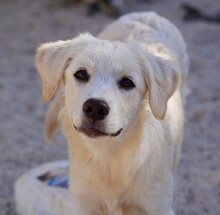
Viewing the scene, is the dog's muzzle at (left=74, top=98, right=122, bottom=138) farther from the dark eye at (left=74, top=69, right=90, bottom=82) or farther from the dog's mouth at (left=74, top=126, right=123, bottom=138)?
the dark eye at (left=74, top=69, right=90, bottom=82)

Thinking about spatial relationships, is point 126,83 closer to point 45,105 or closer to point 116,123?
point 116,123

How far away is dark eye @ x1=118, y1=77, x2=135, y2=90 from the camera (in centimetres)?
302

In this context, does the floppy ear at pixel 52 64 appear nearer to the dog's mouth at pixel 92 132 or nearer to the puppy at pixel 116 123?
the puppy at pixel 116 123

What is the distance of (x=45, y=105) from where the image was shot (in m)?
5.52

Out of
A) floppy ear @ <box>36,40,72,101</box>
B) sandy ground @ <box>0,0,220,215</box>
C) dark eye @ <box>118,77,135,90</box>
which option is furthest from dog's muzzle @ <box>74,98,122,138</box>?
sandy ground @ <box>0,0,220,215</box>

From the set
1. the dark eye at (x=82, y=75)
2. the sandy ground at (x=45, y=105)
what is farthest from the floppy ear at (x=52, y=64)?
the sandy ground at (x=45, y=105)

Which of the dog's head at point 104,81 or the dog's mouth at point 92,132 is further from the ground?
the dog's head at point 104,81

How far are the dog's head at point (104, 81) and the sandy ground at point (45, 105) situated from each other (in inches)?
49.0

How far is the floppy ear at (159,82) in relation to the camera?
312 cm

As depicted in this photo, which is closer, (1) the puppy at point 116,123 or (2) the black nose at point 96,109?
(2) the black nose at point 96,109

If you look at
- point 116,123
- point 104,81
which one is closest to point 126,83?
point 104,81

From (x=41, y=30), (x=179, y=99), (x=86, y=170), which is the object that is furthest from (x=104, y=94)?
(x=41, y=30)

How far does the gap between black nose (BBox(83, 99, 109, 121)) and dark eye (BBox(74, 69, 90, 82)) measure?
10.0 inches

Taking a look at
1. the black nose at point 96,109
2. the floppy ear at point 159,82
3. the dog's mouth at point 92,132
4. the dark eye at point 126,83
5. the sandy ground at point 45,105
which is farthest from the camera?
the sandy ground at point 45,105
